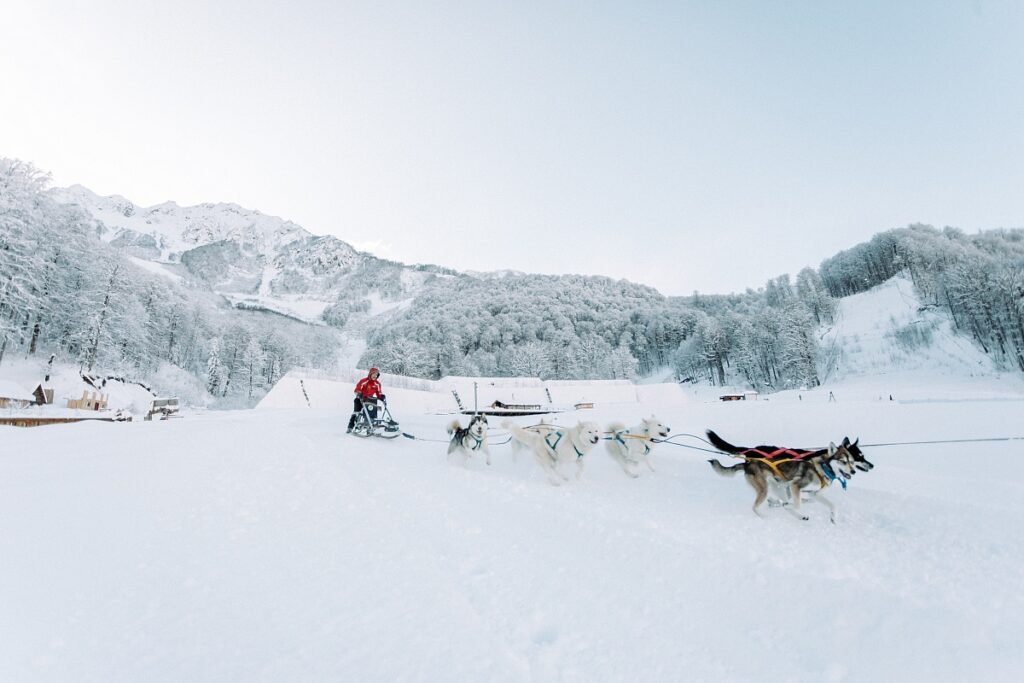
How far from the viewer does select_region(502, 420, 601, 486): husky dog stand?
6863 millimetres

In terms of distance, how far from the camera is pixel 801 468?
488 cm

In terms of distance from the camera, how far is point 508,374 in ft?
253

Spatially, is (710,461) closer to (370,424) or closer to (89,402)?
(370,424)

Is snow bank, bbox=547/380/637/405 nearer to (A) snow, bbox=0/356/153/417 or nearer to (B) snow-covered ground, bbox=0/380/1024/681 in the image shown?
(A) snow, bbox=0/356/153/417

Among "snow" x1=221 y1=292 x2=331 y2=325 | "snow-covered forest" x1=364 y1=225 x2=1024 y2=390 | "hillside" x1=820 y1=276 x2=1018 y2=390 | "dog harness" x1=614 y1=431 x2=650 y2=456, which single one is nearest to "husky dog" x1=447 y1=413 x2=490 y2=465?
"dog harness" x1=614 y1=431 x2=650 y2=456

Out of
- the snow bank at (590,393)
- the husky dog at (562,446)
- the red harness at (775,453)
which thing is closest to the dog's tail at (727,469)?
the red harness at (775,453)

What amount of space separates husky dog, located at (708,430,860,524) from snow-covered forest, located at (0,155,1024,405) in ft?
119

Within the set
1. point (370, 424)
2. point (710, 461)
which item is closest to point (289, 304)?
point (370, 424)

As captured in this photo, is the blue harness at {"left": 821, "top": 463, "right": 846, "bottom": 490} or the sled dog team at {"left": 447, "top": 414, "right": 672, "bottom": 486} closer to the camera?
the blue harness at {"left": 821, "top": 463, "right": 846, "bottom": 490}

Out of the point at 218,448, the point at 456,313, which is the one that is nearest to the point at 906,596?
the point at 218,448

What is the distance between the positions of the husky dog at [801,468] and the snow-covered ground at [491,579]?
0.29 meters

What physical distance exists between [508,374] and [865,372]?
170 feet

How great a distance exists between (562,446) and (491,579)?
3.97 m

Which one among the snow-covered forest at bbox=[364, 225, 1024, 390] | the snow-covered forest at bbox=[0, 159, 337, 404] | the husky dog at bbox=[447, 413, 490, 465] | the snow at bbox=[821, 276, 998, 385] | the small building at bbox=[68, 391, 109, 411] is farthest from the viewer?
the snow-covered forest at bbox=[364, 225, 1024, 390]
